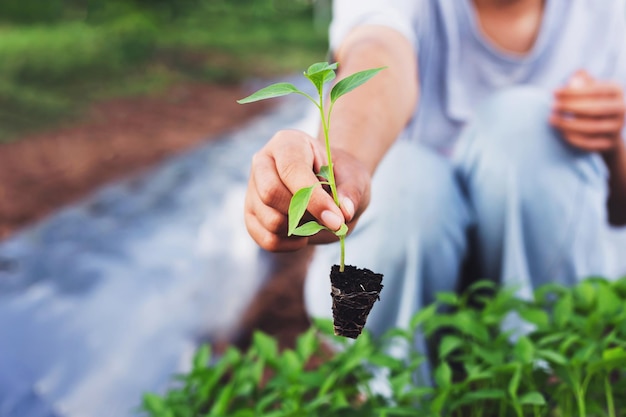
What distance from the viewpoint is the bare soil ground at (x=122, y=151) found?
1.26m

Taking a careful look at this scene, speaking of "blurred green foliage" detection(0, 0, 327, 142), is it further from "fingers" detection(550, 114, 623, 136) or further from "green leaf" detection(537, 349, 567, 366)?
"green leaf" detection(537, 349, 567, 366)

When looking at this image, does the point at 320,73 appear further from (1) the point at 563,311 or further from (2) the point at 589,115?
(2) the point at 589,115

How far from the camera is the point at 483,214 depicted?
35.6 inches

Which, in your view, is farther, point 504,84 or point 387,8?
point 504,84

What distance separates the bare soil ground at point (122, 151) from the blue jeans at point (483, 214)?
304 millimetres

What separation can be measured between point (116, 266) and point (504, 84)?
0.75 metres

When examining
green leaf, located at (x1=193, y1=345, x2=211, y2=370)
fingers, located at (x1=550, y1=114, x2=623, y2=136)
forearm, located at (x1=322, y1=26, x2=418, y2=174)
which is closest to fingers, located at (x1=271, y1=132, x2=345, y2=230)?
forearm, located at (x1=322, y1=26, x2=418, y2=174)

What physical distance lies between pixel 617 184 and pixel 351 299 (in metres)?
0.76

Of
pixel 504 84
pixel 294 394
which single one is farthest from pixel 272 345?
pixel 504 84

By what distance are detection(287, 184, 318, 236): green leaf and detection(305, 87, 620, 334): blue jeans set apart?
0.43 meters

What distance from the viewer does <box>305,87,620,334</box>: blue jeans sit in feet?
2.73

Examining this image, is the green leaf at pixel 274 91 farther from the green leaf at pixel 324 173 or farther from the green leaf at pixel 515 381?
the green leaf at pixel 515 381

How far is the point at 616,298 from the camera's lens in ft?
2.35

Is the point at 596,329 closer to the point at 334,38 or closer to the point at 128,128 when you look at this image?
the point at 334,38
